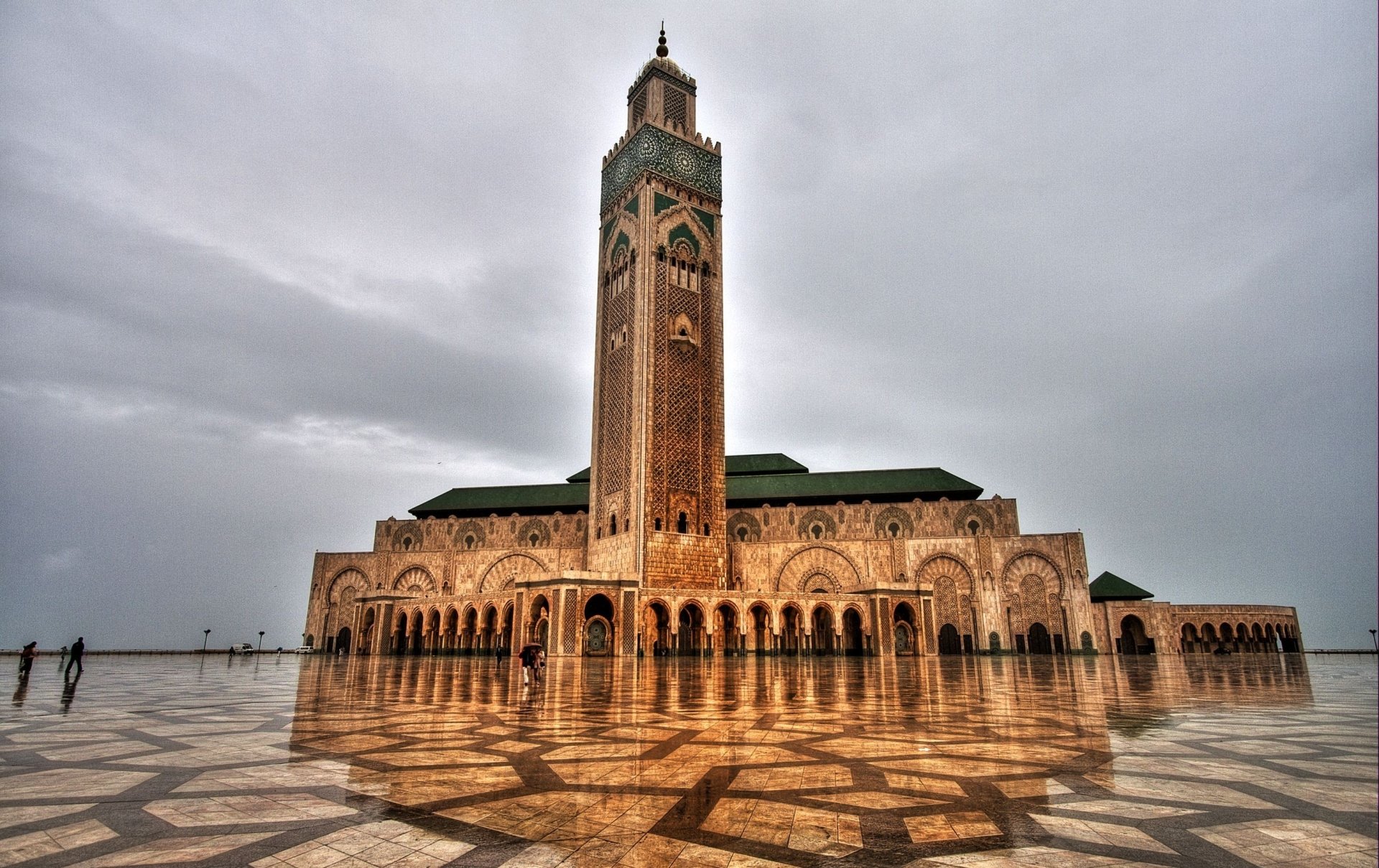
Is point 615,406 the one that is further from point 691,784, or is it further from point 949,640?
point 691,784

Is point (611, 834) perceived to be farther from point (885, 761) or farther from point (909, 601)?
point (909, 601)

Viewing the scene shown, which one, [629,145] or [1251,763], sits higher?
[629,145]

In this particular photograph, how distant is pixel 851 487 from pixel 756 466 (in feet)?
24.2

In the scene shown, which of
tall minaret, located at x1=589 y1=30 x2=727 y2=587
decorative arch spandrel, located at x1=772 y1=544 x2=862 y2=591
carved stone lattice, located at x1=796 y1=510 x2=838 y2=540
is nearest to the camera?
tall minaret, located at x1=589 y1=30 x2=727 y2=587

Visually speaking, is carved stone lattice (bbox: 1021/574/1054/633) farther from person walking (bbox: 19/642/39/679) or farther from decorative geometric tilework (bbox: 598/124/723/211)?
person walking (bbox: 19/642/39/679)

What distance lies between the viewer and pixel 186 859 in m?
2.57

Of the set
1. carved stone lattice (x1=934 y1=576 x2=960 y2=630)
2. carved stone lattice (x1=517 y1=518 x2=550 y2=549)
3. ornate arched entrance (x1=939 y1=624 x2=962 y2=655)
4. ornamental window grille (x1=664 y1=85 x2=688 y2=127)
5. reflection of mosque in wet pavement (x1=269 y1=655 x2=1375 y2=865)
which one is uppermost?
ornamental window grille (x1=664 y1=85 x2=688 y2=127)

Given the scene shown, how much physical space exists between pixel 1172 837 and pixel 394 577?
44.4 metres

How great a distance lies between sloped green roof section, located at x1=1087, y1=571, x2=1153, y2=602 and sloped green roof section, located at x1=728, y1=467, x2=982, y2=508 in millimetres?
8772

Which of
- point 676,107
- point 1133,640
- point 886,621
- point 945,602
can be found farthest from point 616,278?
point 1133,640

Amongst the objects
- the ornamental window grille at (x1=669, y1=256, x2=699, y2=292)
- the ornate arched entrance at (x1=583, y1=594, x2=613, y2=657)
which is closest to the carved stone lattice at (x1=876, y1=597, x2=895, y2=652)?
the ornate arched entrance at (x1=583, y1=594, x2=613, y2=657)

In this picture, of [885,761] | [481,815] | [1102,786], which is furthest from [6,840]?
[1102,786]

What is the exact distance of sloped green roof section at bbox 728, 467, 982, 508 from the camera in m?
39.7

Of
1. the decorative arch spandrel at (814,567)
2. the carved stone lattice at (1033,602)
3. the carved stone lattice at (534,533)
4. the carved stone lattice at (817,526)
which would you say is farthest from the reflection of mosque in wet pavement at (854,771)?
the carved stone lattice at (534,533)
